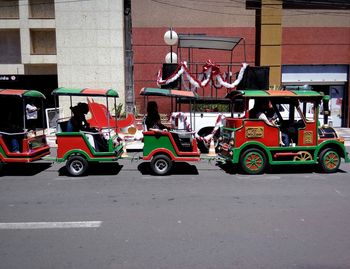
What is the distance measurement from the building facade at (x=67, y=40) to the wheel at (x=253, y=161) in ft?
41.6

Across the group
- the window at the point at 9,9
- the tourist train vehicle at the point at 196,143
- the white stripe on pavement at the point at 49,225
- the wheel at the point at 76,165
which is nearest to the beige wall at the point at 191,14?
the window at the point at 9,9

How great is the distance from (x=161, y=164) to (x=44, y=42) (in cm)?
1533

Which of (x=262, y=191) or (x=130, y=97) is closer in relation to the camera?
(x=262, y=191)

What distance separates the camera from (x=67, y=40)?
1975 centimetres

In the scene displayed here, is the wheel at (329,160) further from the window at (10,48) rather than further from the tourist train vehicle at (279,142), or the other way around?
the window at (10,48)

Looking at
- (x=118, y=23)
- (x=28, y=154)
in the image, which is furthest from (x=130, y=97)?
(x=28, y=154)

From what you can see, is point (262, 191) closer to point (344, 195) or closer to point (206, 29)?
point (344, 195)

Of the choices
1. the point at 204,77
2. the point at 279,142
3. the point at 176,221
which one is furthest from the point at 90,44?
the point at 176,221

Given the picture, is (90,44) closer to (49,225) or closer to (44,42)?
(44,42)

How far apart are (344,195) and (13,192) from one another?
6554 millimetres

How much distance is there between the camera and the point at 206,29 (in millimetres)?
19906

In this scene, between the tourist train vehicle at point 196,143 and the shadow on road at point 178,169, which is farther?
the shadow on road at point 178,169

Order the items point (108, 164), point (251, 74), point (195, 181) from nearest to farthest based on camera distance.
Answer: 1. point (195, 181)
2. point (108, 164)
3. point (251, 74)

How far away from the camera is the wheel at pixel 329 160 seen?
29.3 feet
